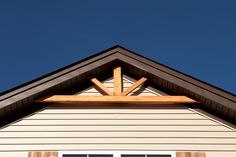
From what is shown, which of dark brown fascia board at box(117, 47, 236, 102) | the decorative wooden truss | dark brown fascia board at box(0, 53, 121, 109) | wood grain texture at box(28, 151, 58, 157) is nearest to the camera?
wood grain texture at box(28, 151, 58, 157)

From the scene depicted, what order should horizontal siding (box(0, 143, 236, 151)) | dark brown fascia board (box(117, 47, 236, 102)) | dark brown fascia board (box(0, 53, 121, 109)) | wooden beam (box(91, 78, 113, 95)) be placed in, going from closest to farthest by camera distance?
1. horizontal siding (box(0, 143, 236, 151))
2. dark brown fascia board (box(0, 53, 121, 109))
3. dark brown fascia board (box(117, 47, 236, 102))
4. wooden beam (box(91, 78, 113, 95))

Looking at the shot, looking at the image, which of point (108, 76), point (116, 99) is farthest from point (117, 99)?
point (108, 76)

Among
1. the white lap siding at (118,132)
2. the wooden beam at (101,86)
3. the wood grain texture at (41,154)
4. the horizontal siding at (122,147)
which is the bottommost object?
the wood grain texture at (41,154)

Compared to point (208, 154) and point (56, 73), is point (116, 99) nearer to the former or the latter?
point (56, 73)

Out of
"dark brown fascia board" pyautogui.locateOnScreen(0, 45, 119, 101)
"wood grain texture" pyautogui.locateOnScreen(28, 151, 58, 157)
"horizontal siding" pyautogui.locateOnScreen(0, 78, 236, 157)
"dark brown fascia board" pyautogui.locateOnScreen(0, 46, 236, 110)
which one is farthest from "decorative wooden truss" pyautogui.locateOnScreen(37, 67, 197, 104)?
"wood grain texture" pyautogui.locateOnScreen(28, 151, 58, 157)

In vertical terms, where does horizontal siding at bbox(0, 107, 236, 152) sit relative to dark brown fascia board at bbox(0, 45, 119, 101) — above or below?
below

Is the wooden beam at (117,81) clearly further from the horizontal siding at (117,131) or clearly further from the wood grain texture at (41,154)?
the wood grain texture at (41,154)

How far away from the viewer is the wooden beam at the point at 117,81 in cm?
1038

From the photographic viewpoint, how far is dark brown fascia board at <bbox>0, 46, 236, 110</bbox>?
384 inches

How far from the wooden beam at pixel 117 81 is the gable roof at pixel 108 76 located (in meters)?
0.24

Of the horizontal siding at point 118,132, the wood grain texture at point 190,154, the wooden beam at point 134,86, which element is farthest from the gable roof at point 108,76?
the wood grain texture at point 190,154

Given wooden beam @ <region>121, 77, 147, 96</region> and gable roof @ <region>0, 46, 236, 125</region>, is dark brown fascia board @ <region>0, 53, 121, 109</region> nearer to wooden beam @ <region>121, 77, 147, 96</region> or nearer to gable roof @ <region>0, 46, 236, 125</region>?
gable roof @ <region>0, 46, 236, 125</region>

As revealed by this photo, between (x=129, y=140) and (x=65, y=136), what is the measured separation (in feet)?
4.85

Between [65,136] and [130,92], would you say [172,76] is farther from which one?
[65,136]
